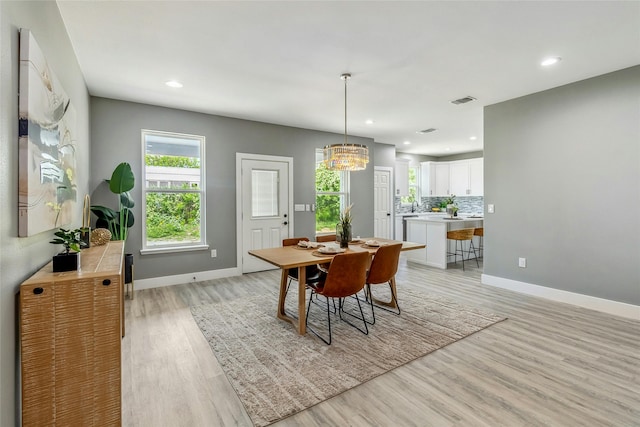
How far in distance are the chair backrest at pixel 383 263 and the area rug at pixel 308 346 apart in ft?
1.56

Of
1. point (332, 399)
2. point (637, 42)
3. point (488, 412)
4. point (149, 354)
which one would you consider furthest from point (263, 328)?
point (637, 42)

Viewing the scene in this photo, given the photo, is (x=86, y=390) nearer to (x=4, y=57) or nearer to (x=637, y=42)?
(x=4, y=57)

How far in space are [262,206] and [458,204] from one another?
6156mm

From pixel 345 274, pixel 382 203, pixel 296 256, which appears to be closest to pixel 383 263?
pixel 345 274

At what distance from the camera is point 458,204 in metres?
8.93

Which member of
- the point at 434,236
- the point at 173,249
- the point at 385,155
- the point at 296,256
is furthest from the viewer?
the point at 385,155

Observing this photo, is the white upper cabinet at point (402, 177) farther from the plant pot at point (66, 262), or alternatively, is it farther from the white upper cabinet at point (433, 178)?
the plant pot at point (66, 262)

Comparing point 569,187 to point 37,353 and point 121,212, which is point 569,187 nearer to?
point 37,353

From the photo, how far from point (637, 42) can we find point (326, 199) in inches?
179

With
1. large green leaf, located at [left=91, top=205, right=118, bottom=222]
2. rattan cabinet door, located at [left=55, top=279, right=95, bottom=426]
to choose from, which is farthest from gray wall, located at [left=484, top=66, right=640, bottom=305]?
large green leaf, located at [left=91, top=205, right=118, bottom=222]

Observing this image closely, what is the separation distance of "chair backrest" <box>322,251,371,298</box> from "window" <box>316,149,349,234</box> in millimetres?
3299

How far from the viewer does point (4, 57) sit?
1212mm

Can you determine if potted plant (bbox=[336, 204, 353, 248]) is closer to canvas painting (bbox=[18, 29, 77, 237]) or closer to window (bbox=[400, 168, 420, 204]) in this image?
canvas painting (bbox=[18, 29, 77, 237])

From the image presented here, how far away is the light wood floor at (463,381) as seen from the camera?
180 centimetres
